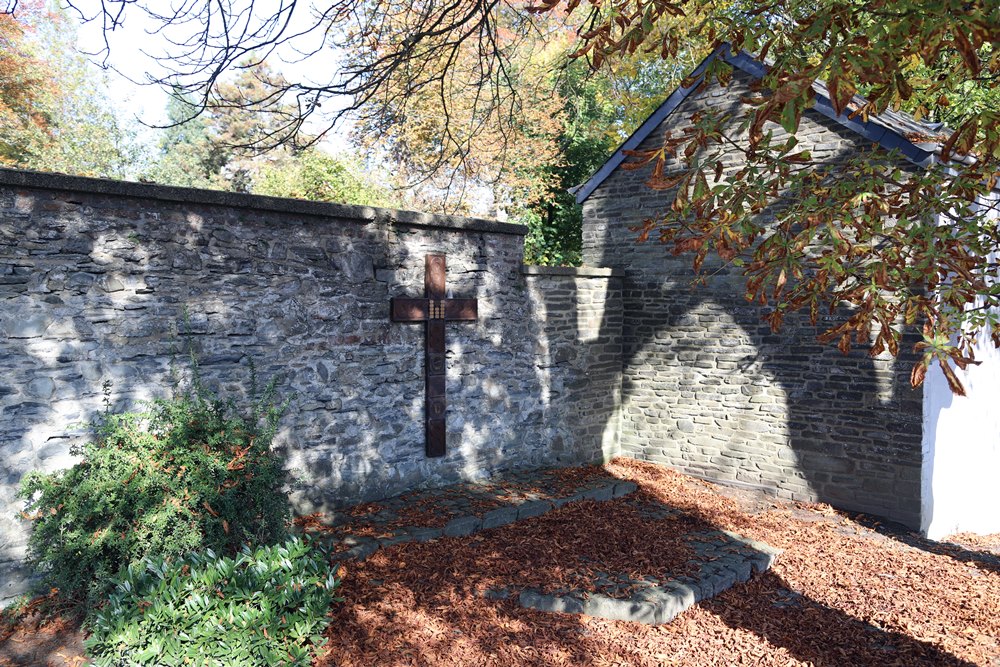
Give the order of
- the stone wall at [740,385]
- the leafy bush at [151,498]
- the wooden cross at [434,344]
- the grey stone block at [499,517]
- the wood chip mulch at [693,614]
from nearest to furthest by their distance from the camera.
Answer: the leafy bush at [151,498]
the wood chip mulch at [693,614]
the grey stone block at [499,517]
the wooden cross at [434,344]
the stone wall at [740,385]

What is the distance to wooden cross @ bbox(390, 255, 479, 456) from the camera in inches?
309

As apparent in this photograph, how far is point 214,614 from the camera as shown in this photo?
13.1 ft

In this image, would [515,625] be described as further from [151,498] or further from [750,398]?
[750,398]

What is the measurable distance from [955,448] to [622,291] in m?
4.55

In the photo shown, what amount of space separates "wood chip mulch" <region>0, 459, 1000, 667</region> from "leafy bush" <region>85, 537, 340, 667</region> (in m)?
0.33

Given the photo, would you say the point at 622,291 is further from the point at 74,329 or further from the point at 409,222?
the point at 74,329

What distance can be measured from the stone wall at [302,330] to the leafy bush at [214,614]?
5.78 ft

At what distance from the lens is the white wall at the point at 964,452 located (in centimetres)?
823

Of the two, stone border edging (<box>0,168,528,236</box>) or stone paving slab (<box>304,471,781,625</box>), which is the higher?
→ stone border edging (<box>0,168,528,236</box>)

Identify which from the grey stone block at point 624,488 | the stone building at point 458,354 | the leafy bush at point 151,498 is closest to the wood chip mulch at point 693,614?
the leafy bush at point 151,498

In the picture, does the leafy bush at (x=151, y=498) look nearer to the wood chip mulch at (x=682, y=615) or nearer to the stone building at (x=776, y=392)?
the wood chip mulch at (x=682, y=615)

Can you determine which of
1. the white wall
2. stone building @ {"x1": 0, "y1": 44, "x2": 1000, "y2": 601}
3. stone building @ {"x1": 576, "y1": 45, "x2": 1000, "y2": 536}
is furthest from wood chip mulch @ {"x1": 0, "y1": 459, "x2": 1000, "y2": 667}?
stone building @ {"x1": 0, "y1": 44, "x2": 1000, "y2": 601}

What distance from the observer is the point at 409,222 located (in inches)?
299

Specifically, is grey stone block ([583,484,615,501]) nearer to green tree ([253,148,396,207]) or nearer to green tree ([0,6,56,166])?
green tree ([253,148,396,207])
